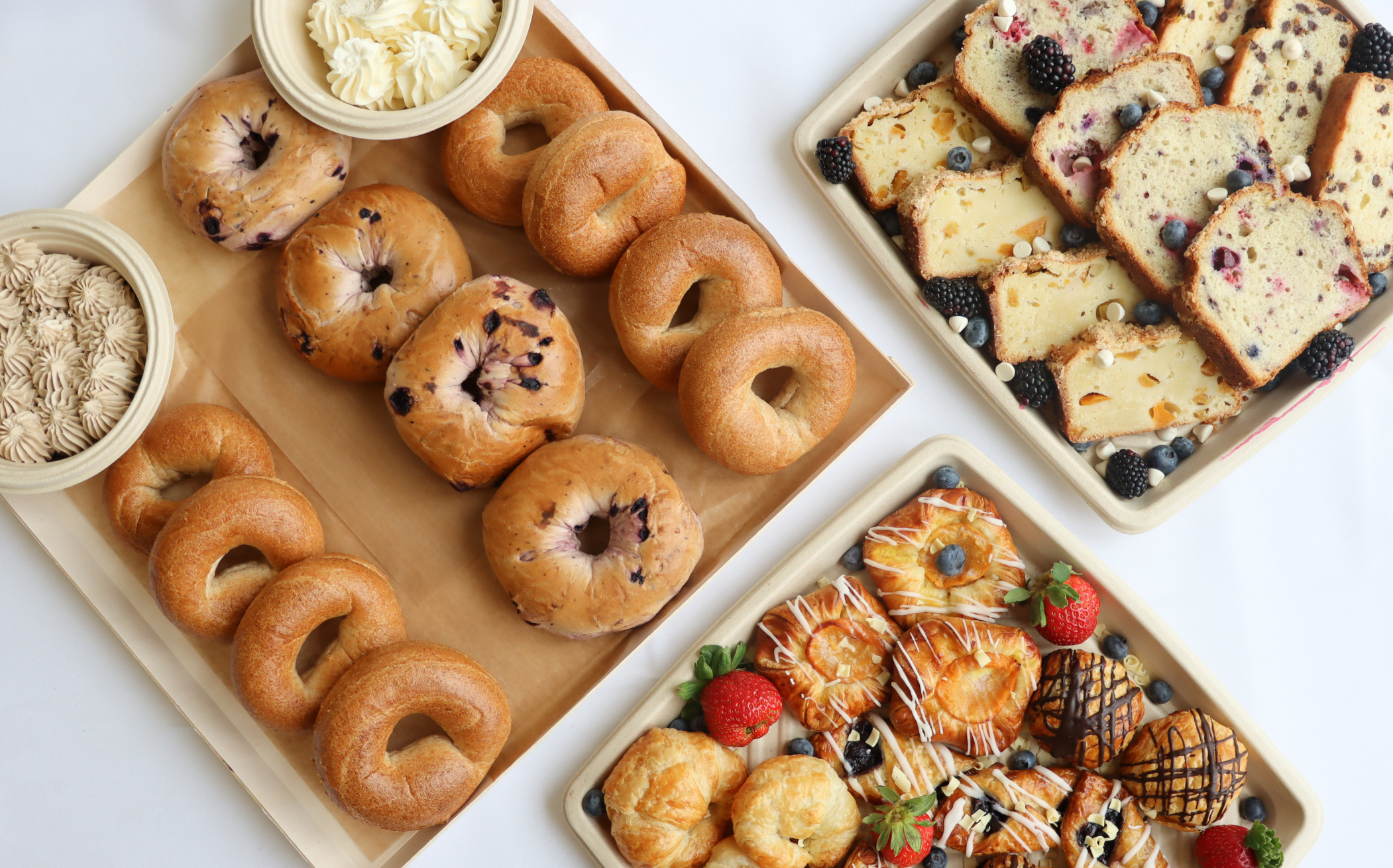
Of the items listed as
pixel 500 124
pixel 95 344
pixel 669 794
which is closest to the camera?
pixel 95 344

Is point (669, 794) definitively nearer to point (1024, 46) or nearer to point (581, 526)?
point (581, 526)

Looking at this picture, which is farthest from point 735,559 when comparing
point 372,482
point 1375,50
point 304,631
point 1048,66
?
point 1375,50

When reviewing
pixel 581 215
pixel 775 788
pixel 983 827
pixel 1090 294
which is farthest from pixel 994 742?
pixel 581 215

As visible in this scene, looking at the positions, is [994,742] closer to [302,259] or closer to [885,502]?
[885,502]

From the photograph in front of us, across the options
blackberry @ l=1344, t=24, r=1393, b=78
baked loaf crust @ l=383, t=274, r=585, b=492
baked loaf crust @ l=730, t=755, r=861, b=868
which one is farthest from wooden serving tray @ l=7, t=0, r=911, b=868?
blackberry @ l=1344, t=24, r=1393, b=78

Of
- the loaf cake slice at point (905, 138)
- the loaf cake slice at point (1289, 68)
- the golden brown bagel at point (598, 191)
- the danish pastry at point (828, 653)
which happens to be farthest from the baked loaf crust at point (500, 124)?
the loaf cake slice at point (1289, 68)

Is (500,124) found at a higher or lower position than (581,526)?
higher

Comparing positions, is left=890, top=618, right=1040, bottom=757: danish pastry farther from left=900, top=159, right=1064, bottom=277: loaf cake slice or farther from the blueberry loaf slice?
left=900, top=159, right=1064, bottom=277: loaf cake slice

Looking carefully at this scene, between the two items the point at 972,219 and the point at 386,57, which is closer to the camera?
the point at 386,57
